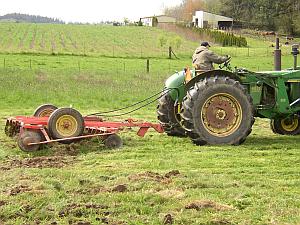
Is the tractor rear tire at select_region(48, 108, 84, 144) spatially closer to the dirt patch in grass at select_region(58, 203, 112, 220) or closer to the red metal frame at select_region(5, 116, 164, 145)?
the red metal frame at select_region(5, 116, 164, 145)

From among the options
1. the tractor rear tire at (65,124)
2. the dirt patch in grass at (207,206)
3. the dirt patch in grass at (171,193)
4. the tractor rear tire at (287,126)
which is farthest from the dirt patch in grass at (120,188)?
the tractor rear tire at (287,126)

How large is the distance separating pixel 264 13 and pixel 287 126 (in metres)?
69.0

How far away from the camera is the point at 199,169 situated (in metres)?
7.21

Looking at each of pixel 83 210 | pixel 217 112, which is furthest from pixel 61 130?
pixel 83 210

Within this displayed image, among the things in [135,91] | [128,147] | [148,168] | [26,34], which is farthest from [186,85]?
[26,34]

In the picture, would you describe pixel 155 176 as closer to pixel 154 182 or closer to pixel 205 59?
pixel 154 182

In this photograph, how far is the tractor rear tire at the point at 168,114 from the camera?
10266 millimetres

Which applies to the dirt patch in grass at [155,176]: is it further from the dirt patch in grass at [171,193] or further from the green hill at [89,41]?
the green hill at [89,41]

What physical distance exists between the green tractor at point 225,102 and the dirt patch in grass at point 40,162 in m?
2.26

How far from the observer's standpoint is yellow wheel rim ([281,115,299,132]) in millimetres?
10688

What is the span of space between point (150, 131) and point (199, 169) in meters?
3.94

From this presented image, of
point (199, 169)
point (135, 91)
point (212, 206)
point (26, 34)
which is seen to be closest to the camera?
point (212, 206)

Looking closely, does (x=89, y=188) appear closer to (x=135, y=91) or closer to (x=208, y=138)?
(x=208, y=138)

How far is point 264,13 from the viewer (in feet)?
253
